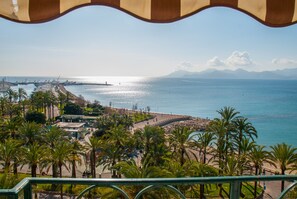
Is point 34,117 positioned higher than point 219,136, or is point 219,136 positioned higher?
point 34,117

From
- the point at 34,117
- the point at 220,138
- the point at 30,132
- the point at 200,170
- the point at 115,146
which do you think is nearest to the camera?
the point at 200,170

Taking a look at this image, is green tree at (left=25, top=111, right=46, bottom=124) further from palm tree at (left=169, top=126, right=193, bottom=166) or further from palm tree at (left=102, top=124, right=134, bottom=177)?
palm tree at (left=169, top=126, right=193, bottom=166)

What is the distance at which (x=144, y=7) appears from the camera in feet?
7.04

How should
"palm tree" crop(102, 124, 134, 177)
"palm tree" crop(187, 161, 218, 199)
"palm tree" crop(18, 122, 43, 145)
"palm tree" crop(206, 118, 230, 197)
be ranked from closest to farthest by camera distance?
"palm tree" crop(187, 161, 218, 199), "palm tree" crop(102, 124, 134, 177), "palm tree" crop(206, 118, 230, 197), "palm tree" crop(18, 122, 43, 145)

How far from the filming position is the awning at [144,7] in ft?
6.84

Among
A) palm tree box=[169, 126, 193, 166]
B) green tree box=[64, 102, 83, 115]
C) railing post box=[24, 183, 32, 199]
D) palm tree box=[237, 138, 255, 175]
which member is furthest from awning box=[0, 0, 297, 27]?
green tree box=[64, 102, 83, 115]

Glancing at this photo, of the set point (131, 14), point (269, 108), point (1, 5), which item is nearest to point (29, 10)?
point (1, 5)

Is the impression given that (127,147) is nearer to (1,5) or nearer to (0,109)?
(1,5)

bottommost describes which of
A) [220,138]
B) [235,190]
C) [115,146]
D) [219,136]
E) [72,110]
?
[115,146]

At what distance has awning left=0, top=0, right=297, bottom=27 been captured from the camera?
2.09 meters

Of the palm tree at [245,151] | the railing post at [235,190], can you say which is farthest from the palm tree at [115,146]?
the railing post at [235,190]

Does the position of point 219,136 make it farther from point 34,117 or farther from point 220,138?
point 34,117

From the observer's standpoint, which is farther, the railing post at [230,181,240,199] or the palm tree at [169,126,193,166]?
the palm tree at [169,126,193,166]

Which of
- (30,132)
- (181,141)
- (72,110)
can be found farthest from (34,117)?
(181,141)
